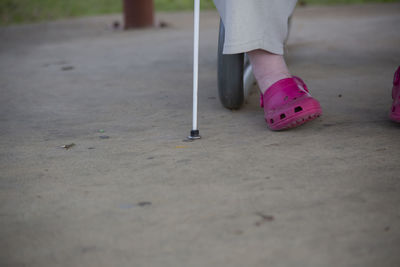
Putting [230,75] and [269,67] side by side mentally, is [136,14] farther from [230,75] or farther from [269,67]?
[269,67]

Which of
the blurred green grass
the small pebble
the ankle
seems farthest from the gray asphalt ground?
the blurred green grass

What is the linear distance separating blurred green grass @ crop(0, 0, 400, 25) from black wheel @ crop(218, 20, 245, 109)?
5.01 m

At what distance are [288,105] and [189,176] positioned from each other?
0.47 m

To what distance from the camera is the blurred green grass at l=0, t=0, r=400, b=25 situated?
256 inches

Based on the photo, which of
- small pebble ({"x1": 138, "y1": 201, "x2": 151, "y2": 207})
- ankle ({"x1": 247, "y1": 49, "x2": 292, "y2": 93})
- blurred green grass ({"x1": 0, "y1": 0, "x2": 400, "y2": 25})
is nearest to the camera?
small pebble ({"x1": 138, "y1": 201, "x2": 151, "y2": 207})

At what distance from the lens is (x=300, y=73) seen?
2.53 m

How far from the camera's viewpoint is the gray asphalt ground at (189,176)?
34.6 inches

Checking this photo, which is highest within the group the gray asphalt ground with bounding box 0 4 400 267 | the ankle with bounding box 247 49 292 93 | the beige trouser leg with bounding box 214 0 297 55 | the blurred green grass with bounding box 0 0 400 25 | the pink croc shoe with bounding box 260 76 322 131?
the beige trouser leg with bounding box 214 0 297 55

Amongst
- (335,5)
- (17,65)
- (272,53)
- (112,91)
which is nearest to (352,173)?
(272,53)

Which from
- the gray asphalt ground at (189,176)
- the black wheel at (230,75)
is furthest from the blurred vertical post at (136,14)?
the black wheel at (230,75)

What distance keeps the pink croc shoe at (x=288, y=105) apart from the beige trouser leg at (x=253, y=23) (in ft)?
0.39

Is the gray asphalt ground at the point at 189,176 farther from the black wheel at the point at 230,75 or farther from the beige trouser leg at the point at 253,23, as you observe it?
the beige trouser leg at the point at 253,23

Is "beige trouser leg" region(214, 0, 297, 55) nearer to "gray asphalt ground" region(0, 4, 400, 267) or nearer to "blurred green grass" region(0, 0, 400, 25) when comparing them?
"gray asphalt ground" region(0, 4, 400, 267)

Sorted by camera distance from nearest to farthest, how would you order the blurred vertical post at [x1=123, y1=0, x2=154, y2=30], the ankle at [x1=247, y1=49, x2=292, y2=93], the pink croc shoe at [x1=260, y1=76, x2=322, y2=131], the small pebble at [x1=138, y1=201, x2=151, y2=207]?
the small pebble at [x1=138, y1=201, x2=151, y2=207] < the pink croc shoe at [x1=260, y1=76, x2=322, y2=131] < the ankle at [x1=247, y1=49, x2=292, y2=93] < the blurred vertical post at [x1=123, y1=0, x2=154, y2=30]
